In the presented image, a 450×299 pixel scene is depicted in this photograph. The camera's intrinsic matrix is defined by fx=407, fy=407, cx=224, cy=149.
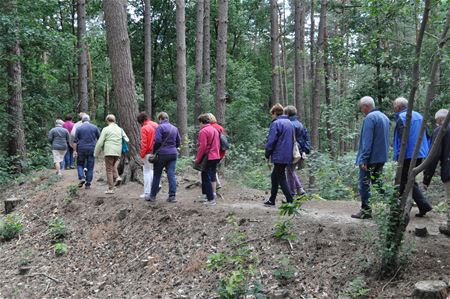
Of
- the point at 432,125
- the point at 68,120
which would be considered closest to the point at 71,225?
the point at 68,120

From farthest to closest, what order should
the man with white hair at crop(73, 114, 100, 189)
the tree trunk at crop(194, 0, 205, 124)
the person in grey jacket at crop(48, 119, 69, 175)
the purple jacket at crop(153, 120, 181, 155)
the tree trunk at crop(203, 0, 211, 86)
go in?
the tree trunk at crop(203, 0, 211, 86) → the tree trunk at crop(194, 0, 205, 124) → the person in grey jacket at crop(48, 119, 69, 175) → the man with white hair at crop(73, 114, 100, 189) → the purple jacket at crop(153, 120, 181, 155)

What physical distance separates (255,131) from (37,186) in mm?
9610

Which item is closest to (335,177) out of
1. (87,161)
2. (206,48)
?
(87,161)

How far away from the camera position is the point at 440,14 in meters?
5.34

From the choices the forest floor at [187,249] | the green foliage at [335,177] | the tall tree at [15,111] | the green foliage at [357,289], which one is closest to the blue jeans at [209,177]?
the forest floor at [187,249]

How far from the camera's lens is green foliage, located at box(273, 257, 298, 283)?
5520mm

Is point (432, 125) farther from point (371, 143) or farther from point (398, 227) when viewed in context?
point (398, 227)

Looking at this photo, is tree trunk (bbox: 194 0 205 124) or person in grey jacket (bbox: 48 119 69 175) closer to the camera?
person in grey jacket (bbox: 48 119 69 175)

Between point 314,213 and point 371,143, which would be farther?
point 314,213

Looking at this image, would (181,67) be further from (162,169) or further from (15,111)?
(162,169)

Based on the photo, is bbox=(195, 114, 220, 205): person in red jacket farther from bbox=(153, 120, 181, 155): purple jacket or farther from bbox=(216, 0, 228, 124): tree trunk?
bbox=(216, 0, 228, 124): tree trunk

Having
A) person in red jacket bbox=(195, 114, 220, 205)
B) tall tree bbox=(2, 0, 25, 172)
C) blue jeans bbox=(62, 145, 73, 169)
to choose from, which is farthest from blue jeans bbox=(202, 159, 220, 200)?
tall tree bbox=(2, 0, 25, 172)

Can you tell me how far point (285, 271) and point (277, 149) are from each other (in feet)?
8.29

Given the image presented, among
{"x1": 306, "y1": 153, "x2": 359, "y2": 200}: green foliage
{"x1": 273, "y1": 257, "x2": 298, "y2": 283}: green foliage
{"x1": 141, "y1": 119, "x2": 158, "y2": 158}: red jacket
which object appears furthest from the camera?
{"x1": 306, "y1": 153, "x2": 359, "y2": 200}: green foliage
